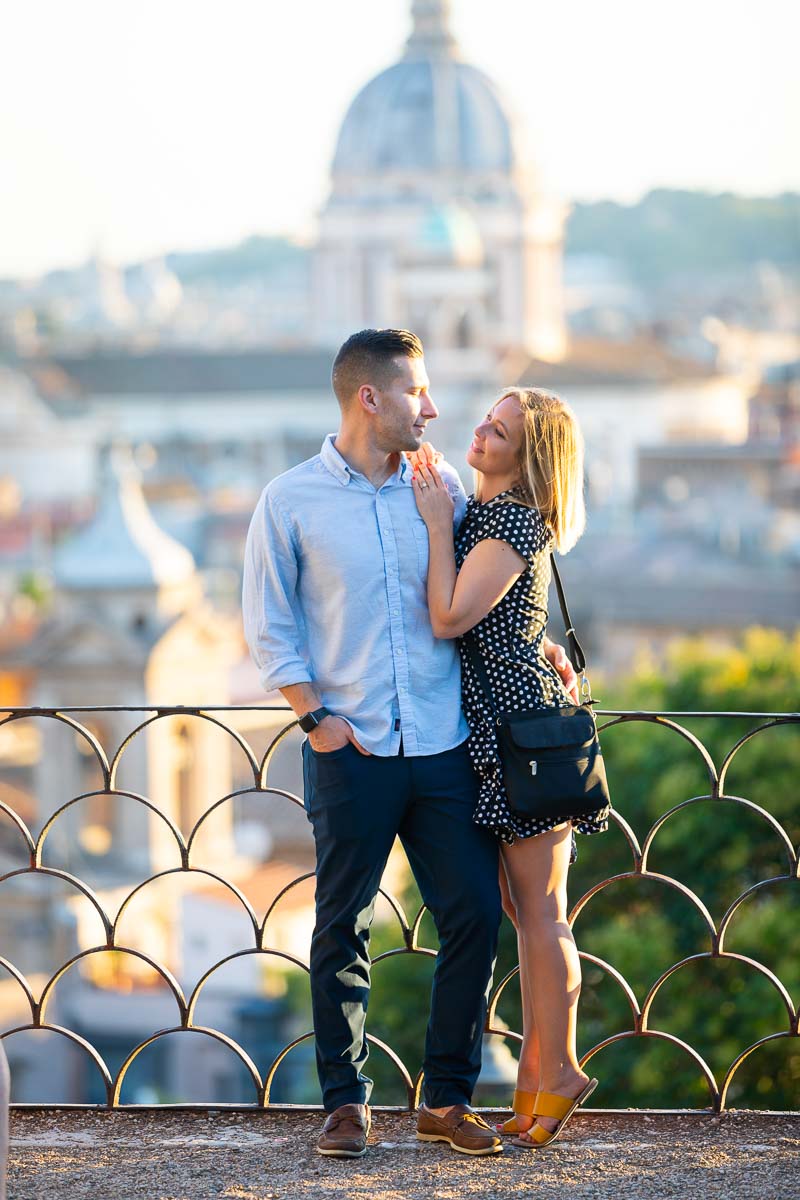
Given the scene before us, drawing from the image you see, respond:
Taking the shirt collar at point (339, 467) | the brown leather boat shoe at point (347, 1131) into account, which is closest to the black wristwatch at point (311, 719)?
the shirt collar at point (339, 467)

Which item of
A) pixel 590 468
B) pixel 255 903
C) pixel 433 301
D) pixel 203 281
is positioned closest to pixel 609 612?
pixel 255 903

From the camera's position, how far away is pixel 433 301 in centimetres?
7850

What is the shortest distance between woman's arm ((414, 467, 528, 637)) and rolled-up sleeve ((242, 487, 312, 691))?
24cm

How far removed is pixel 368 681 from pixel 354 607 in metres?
0.13

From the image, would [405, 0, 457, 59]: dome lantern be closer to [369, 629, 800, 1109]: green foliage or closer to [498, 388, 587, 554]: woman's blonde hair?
[369, 629, 800, 1109]: green foliage

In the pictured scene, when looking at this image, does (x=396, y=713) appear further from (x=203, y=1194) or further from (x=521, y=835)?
(x=203, y=1194)

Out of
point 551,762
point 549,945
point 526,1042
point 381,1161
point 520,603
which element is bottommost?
point 381,1161

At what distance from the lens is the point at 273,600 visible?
3480 mm

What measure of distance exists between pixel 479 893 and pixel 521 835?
0.13 meters

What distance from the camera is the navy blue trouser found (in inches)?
137

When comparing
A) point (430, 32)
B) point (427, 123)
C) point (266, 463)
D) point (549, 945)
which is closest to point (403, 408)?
point (549, 945)

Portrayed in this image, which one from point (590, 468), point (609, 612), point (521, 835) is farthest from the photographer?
point (590, 468)

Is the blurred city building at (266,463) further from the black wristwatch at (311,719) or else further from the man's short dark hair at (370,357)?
the man's short dark hair at (370,357)

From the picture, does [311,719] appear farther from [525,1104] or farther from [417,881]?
[525,1104]
